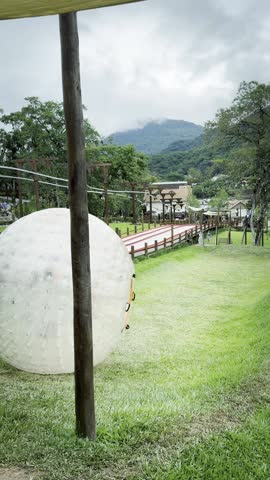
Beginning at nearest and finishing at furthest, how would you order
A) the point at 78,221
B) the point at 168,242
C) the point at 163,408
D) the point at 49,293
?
the point at 78,221
the point at 163,408
the point at 49,293
the point at 168,242

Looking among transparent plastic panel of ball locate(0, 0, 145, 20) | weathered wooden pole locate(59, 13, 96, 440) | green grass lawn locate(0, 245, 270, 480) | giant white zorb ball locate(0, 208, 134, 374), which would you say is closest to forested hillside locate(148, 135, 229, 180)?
green grass lawn locate(0, 245, 270, 480)

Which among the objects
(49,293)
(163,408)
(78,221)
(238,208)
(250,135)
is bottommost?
(163,408)

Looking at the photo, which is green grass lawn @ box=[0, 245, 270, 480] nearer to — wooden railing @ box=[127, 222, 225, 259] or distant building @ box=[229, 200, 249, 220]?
wooden railing @ box=[127, 222, 225, 259]

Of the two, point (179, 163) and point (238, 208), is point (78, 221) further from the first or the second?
point (179, 163)

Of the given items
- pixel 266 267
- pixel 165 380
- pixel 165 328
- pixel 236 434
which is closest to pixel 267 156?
pixel 266 267

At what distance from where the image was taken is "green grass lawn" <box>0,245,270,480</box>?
3.79 meters

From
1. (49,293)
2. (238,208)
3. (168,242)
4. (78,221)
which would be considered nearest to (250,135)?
(168,242)

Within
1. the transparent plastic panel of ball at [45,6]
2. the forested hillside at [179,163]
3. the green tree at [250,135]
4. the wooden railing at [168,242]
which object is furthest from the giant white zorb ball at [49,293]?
the forested hillside at [179,163]

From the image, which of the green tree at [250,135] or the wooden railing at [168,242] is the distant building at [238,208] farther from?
the green tree at [250,135]

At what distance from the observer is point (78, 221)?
168 inches

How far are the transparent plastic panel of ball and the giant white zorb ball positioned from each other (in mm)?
3609

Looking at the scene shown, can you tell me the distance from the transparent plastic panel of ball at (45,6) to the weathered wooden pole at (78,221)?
1.94 ft

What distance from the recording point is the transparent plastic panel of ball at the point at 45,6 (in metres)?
3.22

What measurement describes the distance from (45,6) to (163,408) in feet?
13.1
